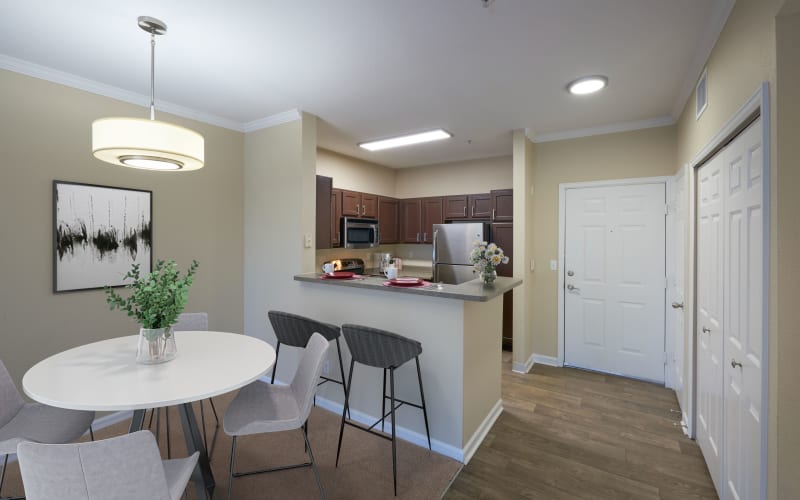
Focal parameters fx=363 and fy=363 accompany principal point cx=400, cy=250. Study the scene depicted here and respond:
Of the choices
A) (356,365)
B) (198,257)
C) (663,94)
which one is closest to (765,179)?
(663,94)

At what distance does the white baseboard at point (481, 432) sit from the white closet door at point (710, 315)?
133cm

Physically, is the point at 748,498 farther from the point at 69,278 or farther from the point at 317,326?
the point at 69,278

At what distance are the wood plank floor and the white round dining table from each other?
4.49 feet

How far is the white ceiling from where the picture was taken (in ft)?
6.10

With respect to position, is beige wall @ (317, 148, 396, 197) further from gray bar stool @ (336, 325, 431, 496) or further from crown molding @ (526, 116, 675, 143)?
gray bar stool @ (336, 325, 431, 496)

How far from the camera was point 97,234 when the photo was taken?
9.00ft

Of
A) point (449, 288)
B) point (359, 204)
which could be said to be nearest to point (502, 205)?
point (359, 204)

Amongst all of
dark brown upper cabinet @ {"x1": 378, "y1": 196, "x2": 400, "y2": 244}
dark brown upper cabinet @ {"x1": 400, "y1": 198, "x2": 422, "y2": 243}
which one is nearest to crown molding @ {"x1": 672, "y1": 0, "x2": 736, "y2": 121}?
dark brown upper cabinet @ {"x1": 400, "y1": 198, "x2": 422, "y2": 243}

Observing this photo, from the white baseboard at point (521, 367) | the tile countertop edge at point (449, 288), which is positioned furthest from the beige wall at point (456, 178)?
the tile countertop edge at point (449, 288)

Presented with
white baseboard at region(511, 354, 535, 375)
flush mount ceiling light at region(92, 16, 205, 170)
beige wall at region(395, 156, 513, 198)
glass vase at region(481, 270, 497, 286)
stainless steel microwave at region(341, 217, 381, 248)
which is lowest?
white baseboard at region(511, 354, 535, 375)

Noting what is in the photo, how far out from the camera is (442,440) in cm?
248

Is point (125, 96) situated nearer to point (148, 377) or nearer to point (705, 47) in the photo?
point (148, 377)

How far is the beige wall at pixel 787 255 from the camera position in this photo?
48.9 inches

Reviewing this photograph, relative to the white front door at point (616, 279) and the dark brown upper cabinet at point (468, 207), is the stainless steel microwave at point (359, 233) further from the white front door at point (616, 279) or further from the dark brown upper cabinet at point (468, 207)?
the white front door at point (616, 279)
